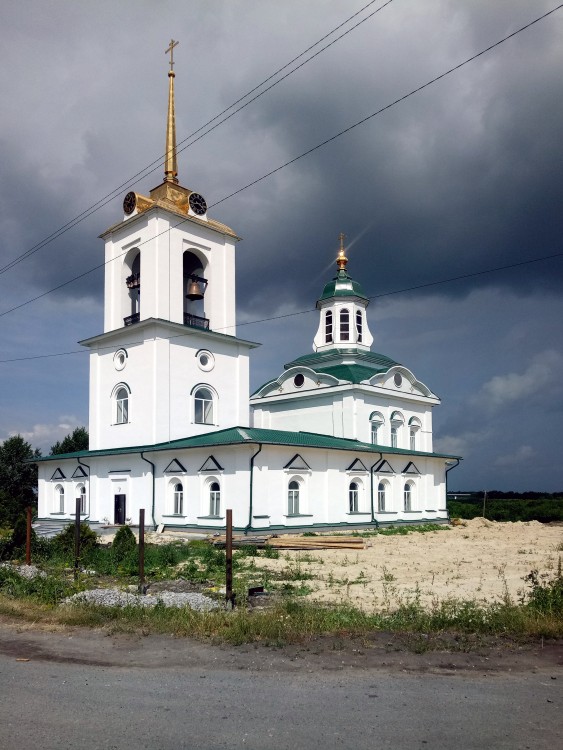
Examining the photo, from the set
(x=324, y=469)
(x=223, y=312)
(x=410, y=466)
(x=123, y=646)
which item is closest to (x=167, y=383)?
(x=223, y=312)

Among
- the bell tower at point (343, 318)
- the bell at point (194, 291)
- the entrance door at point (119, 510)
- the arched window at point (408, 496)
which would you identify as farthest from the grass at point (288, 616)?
the bell tower at point (343, 318)

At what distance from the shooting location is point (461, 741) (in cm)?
527

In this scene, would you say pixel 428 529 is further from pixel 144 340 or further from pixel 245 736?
pixel 245 736

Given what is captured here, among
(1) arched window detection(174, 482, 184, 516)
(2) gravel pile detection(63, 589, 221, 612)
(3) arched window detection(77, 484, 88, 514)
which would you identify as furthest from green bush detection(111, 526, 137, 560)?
(3) arched window detection(77, 484, 88, 514)

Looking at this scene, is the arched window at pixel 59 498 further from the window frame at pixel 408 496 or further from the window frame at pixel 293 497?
the window frame at pixel 408 496

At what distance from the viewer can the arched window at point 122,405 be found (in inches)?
1149

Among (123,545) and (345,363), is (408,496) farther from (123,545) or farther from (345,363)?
(123,545)

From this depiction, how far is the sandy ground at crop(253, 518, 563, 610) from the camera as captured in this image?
12008 mm

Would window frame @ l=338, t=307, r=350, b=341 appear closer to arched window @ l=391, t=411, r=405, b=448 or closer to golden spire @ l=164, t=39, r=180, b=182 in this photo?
arched window @ l=391, t=411, r=405, b=448

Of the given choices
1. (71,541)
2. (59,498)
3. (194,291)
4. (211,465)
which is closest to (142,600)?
(71,541)

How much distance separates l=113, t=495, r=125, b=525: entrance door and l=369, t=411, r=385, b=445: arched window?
12.3 metres

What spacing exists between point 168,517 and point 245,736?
68.3ft

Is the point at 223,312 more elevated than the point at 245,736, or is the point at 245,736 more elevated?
the point at 223,312

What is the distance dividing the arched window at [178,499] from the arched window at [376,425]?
10.9m
